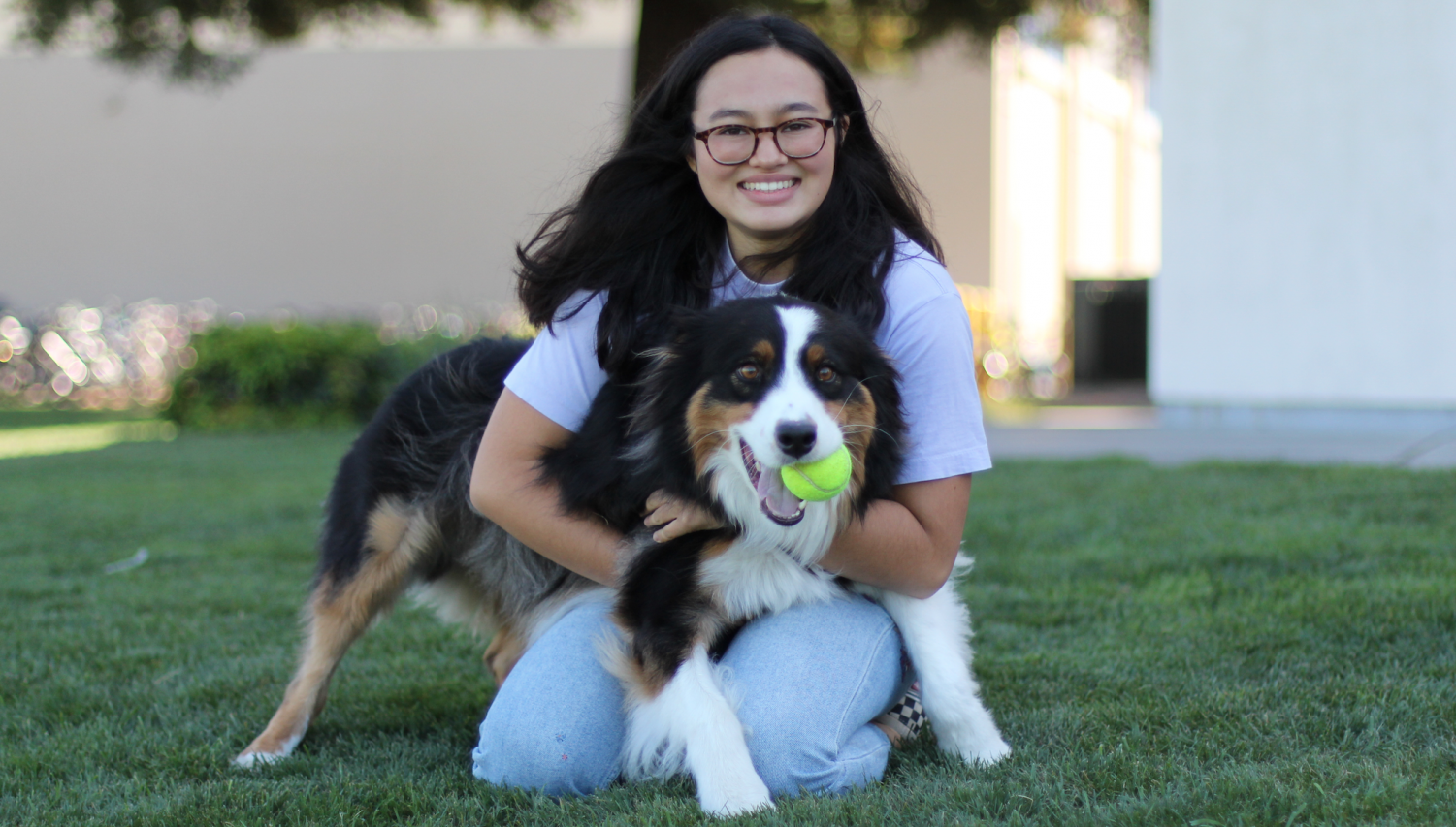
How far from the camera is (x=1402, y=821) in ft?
6.38

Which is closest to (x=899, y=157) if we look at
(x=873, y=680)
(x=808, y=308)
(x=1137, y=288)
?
(x=808, y=308)

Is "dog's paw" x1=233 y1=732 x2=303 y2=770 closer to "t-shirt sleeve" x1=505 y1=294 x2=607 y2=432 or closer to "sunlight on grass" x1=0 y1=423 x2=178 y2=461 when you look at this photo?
"t-shirt sleeve" x1=505 y1=294 x2=607 y2=432

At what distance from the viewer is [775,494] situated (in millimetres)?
2197

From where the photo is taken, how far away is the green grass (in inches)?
87.8

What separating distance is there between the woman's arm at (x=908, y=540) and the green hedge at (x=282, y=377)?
8710mm

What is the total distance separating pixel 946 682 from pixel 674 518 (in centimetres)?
63

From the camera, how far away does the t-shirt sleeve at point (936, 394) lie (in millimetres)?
2402

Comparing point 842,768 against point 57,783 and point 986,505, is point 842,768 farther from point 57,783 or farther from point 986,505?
point 986,505

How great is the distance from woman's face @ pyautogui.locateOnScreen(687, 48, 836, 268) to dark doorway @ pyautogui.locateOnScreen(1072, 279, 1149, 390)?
13499 mm

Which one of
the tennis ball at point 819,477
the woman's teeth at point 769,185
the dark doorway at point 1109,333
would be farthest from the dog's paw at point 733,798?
the dark doorway at point 1109,333

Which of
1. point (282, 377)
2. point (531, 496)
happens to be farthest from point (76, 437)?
point (531, 496)

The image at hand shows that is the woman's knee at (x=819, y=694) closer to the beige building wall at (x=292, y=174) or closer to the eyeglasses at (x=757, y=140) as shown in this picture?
the eyeglasses at (x=757, y=140)

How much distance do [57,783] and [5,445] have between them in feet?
27.1

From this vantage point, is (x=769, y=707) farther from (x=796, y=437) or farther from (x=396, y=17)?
(x=396, y=17)
